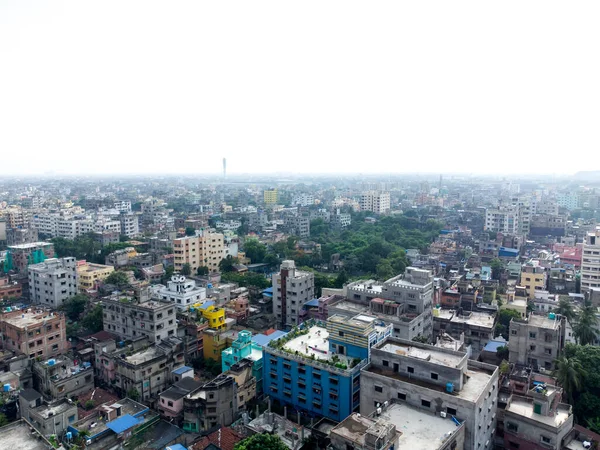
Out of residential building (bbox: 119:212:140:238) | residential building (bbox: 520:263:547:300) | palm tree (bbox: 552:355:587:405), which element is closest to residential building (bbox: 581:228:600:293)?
residential building (bbox: 520:263:547:300)

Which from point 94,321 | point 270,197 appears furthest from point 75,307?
point 270,197

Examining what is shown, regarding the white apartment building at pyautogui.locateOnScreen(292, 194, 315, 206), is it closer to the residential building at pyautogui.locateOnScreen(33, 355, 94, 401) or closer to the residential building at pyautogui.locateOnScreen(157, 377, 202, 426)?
the residential building at pyautogui.locateOnScreen(33, 355, 94, 401)

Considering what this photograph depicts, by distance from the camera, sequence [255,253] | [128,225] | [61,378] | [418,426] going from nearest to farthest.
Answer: [418,426], [61,378], [255,253], [128,225]

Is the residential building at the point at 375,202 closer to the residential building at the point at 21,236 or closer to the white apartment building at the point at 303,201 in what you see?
the white apartment building at the point at 303,201

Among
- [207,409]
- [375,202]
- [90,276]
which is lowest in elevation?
[207,409]

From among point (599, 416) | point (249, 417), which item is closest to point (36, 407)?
point (249, 417)

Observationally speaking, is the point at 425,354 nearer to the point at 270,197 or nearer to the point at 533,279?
the point at 533,279

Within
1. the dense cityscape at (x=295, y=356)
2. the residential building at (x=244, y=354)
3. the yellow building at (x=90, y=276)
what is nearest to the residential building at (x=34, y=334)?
the dense cityscape at (x=295, y=356)
